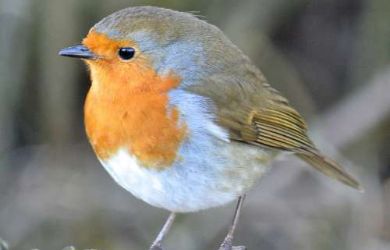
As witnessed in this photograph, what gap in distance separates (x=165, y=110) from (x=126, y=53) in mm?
279

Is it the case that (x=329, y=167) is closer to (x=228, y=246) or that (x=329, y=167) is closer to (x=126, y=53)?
(x=228, y=246)

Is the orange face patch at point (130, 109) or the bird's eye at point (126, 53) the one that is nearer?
the orange face patch at point (130, 109)

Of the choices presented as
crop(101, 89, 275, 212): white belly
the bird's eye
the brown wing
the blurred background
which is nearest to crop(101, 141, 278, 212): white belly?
crop(101, 89, 275, 212): white belly

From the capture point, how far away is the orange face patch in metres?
4.13

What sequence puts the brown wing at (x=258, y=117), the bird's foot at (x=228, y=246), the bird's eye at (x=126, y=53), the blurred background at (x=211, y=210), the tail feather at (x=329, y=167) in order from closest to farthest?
the bird's eye at (x=126, y=53) → the brown wing at (x=258, y=117) → the bird's foot at (x=228, y=246) → the tail feather at (x=329, y=167) → the blurred background at (x=211, y=210)

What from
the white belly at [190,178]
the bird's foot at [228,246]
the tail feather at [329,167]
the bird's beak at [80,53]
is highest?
the tail feather at [329,167]

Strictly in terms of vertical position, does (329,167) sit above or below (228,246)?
above

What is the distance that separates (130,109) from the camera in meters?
4.18

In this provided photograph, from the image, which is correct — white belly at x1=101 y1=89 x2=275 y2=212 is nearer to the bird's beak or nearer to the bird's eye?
the bird's eye

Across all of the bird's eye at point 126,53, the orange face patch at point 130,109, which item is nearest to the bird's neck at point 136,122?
the orange face patch at point 130,109

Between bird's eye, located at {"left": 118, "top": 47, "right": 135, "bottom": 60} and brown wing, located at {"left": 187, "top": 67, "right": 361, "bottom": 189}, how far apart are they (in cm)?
29

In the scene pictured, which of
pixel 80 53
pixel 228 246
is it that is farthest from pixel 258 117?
pixel 80 53

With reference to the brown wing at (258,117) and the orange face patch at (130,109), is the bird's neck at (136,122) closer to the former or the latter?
Answer: the orange face patch at (130,109)

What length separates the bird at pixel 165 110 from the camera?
4.15 metres
